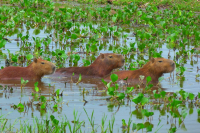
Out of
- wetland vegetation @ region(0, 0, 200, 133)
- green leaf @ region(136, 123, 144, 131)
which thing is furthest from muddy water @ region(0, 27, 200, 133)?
green leaf @ region(136, 123, 144, 131)

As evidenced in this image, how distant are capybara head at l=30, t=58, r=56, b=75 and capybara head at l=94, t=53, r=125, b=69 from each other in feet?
4.84

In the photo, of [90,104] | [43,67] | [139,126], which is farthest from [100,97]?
[139,126]

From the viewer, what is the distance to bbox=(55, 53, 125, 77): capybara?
980 centimetres

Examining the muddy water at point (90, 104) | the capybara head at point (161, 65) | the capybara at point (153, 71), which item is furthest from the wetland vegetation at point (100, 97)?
the capybara head at point (161, 65)

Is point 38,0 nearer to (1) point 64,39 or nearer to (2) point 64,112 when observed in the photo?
(1) point 64,39

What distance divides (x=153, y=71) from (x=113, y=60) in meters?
1.11

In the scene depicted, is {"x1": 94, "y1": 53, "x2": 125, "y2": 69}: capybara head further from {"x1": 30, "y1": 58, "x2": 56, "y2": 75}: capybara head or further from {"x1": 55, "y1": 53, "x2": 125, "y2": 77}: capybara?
{"x1": 30, "y1": 58, "x2": 56, "y2": 75}: capybara head

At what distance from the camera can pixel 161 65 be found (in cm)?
934

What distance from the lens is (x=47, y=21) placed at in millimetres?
17000

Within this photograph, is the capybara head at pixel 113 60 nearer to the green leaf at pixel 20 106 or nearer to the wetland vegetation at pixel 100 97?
the wetland vegetation at pixel 100 97

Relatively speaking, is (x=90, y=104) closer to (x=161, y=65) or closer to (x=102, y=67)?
(x=161, y=65)

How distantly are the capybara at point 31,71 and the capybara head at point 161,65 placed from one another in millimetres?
2429

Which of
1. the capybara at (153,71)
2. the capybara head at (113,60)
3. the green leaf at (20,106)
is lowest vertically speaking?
the green leaf at (20,106)

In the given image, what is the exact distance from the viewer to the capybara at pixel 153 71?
364 inches
